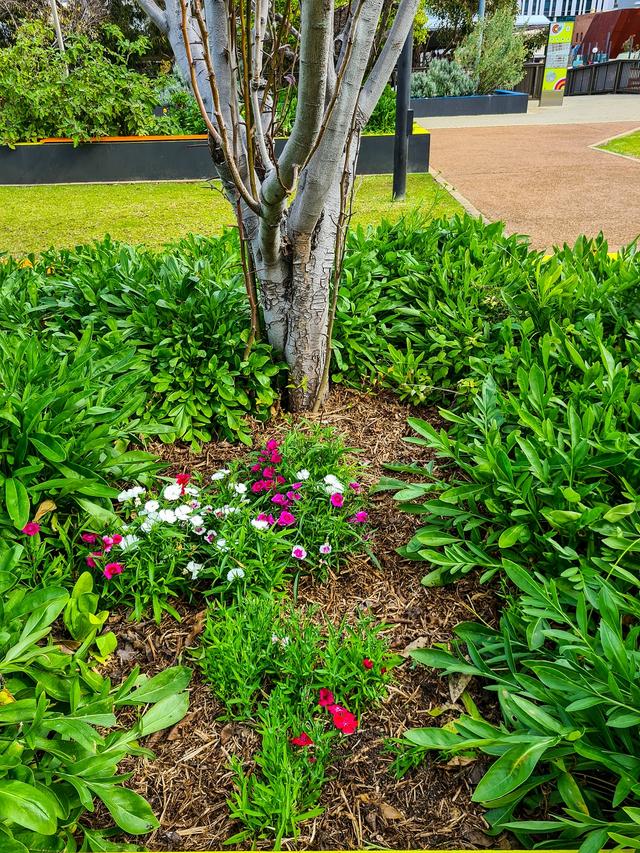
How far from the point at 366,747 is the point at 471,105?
821 inches

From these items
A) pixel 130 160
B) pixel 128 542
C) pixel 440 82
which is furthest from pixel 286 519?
pixel 440 82

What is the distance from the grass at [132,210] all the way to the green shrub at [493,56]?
568 inches

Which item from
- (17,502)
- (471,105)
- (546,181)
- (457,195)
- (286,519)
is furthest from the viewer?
(471,105)

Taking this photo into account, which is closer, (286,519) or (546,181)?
(286,519)

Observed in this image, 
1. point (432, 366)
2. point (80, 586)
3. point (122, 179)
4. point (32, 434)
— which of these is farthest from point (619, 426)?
point (122, 179)

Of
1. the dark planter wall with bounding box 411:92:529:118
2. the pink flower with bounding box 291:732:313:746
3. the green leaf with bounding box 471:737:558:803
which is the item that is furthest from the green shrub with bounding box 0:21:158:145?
the dark planter wall with bounding box 411:92:529:118

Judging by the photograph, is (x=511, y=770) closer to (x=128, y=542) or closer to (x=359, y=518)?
(x=359, y=518)

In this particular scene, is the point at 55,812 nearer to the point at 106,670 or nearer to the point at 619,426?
the point at 106,670

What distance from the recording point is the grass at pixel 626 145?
1152cm

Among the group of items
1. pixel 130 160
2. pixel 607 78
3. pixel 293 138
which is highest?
pixel 293 138

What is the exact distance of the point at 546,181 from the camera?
9297mm

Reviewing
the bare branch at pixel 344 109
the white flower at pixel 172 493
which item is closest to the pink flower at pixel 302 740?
the white flower at pixel 172 493

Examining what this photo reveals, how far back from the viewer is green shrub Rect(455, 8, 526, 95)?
→ 824 inches

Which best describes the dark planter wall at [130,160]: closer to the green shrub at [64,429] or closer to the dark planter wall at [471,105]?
the green shrub at [64,429]
